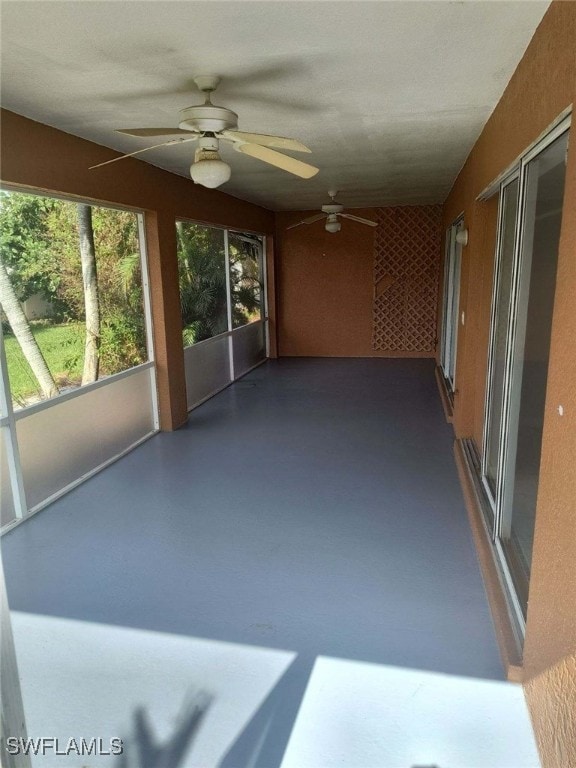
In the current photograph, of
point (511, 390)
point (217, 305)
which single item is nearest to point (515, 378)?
point (511, 390)

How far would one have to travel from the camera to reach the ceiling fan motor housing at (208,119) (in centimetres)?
218

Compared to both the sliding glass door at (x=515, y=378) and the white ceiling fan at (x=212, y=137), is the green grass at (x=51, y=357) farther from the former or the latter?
the sliding glass door at (x=515, y=378)

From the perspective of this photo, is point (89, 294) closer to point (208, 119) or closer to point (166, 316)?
point (166, 316)

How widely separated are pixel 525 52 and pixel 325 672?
2467mm

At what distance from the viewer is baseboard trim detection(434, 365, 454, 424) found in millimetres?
4796

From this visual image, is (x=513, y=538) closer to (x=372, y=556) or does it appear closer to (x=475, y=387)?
(x=372, y=556)

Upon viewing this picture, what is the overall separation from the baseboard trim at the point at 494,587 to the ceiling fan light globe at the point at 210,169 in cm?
215

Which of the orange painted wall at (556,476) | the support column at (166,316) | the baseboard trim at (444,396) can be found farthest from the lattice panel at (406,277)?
the orange painted wall at (556,476)

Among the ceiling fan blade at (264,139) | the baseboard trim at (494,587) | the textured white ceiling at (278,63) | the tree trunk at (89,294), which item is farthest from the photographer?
the tree trunk at (89,294)

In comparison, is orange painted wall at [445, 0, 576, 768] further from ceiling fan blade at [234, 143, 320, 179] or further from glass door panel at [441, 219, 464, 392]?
glass door panel at [441, 219, 464, 392]

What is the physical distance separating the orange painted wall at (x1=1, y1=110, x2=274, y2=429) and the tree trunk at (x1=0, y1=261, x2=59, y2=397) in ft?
2.33

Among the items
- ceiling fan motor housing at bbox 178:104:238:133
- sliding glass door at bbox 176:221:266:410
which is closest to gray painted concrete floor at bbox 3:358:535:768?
sliding glass door at bbox 176:221:266:410

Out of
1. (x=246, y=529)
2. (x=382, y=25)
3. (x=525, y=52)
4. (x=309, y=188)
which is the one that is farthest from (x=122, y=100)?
(x=309, y=188)

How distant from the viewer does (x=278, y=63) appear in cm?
213
